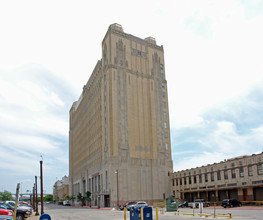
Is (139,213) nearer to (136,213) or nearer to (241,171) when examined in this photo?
(136,213)

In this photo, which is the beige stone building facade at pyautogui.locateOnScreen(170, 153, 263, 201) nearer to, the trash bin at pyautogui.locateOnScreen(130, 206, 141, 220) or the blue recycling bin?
the trash bin at pyautogui.locateOnScreen(130, 206, 141, 220)

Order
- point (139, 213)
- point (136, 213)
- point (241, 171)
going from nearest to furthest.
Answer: point (139, 213), point (136, 213), point (241, 171)

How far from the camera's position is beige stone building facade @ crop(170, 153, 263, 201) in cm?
5369

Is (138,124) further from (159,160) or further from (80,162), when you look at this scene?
(80,162)

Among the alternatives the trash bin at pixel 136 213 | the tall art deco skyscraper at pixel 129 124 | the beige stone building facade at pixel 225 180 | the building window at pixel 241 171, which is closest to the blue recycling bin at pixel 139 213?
the trash bin at pixel 136 213

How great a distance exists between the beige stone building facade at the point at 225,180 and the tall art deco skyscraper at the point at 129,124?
951 cm

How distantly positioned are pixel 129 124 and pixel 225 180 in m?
32.5

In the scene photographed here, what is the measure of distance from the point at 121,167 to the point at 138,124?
548 inches

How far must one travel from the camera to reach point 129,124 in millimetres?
85562

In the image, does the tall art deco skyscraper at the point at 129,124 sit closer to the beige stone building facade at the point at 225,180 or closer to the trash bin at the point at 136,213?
the beige stone building facade at the point at 225,180

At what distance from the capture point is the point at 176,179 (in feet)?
277

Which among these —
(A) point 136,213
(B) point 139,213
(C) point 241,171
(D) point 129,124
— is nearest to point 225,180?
(C) point 241,171

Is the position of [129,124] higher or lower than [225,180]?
higher

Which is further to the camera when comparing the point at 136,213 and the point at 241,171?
the point at 241,171
